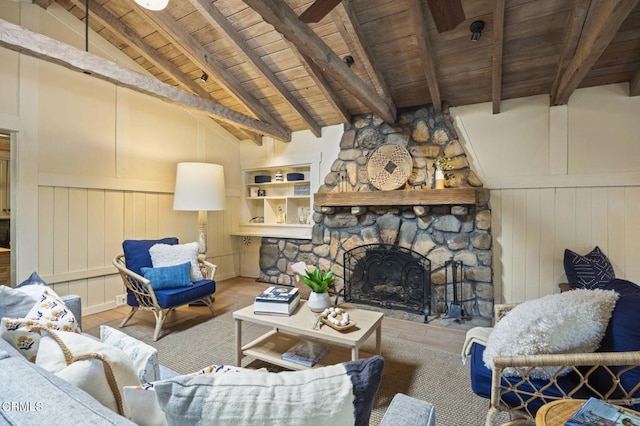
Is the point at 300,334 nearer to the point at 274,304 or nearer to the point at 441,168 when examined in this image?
the point at 274,304

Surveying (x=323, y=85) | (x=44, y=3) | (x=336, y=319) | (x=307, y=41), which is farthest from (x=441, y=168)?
(x=44, y=3)

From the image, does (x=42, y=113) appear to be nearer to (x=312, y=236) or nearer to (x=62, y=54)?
(x=62, y=54)

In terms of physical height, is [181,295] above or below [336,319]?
below

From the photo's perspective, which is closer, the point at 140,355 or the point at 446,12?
the point at 140,355

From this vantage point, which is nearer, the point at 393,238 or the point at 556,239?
the point at 556,239

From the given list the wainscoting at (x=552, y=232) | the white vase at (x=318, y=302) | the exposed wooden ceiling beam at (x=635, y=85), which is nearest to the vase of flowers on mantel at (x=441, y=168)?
the wainscoting at (x=552, y=232)

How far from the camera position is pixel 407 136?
3.79 metres

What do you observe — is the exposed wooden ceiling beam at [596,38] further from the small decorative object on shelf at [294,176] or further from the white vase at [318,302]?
the small decorative object on shelf at [294,176]

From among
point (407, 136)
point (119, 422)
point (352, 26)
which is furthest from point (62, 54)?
point (407, 136)

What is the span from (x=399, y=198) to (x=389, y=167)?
466 mm

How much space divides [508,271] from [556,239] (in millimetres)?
572

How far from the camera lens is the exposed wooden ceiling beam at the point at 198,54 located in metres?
3.00

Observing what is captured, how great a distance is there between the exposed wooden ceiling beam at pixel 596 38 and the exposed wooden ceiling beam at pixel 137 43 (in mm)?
4070

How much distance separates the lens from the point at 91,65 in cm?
260
